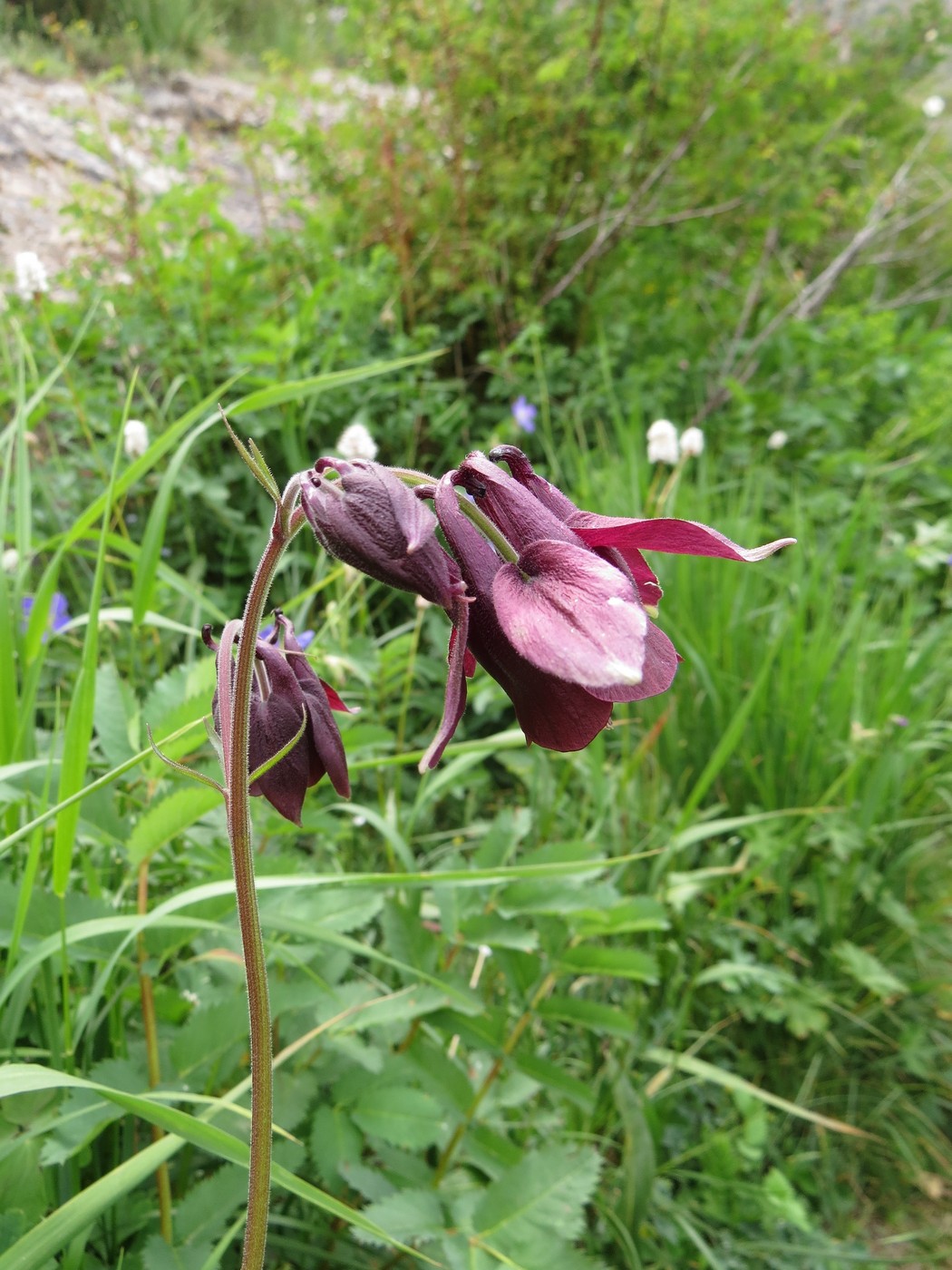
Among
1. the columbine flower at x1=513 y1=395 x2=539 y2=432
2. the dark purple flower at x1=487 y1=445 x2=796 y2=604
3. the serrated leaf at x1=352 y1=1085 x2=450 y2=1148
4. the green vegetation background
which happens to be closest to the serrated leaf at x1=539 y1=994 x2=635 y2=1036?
the green vegetation background

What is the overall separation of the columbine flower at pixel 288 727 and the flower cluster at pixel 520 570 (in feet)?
0.56

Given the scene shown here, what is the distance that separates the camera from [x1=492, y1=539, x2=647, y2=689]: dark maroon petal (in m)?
0.47

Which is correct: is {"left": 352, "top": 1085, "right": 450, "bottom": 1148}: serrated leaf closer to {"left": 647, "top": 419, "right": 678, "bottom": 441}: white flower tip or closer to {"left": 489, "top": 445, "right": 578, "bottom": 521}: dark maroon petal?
{"left": 489, "top": 445, "right": 578, "bottom": 521}: dark maroon petal

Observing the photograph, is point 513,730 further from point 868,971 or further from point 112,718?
point 868,971

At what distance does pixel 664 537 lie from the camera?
21.5 inches

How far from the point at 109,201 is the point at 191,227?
29 centimetres

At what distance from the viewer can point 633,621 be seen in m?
0.48

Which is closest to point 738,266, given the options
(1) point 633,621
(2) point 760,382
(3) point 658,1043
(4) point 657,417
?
(2) point 760,382

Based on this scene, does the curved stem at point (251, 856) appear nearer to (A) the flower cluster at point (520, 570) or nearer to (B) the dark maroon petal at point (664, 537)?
(A) the flower cluster at point (520, 570)

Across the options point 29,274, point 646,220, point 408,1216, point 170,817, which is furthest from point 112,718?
point 646,220

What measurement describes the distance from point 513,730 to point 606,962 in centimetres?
49

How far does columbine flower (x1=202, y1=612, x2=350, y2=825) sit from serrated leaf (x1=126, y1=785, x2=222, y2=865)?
19 cm

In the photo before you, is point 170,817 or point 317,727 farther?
point 170,817

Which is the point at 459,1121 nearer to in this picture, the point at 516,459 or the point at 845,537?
the point at 516,459
